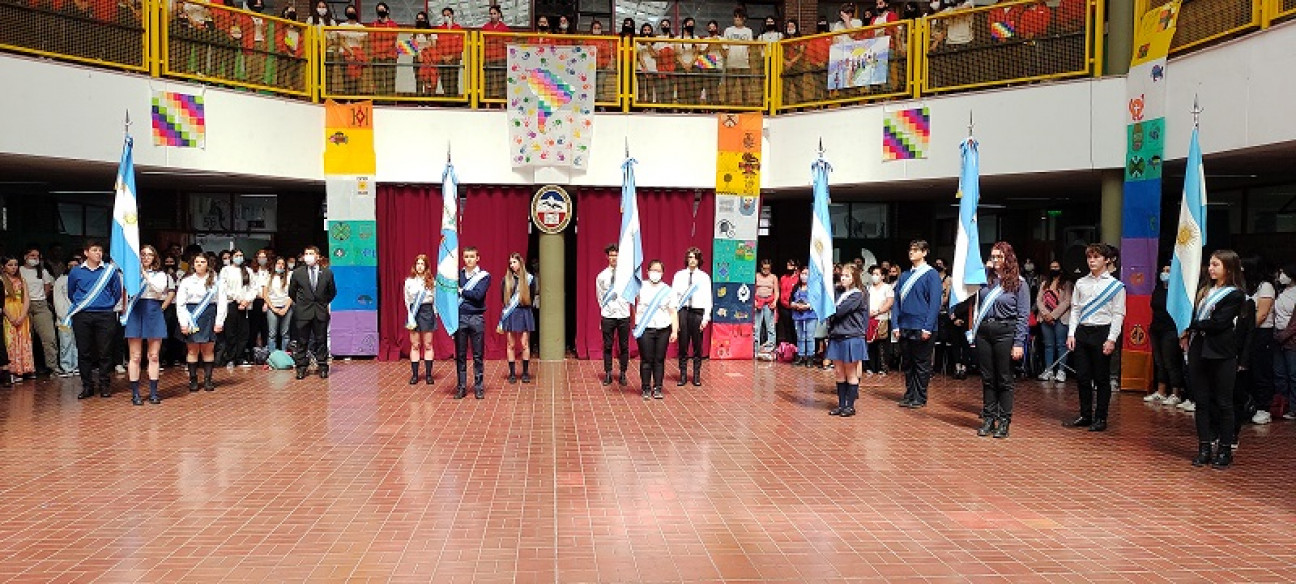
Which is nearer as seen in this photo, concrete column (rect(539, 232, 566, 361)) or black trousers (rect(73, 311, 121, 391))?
black trousers (rect(73, 311, 121, 391))

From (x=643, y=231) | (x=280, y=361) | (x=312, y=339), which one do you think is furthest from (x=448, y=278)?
(x=643, y=231)

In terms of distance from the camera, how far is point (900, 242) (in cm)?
1808

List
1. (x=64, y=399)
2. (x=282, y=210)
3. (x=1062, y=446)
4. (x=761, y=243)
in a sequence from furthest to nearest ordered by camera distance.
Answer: (x=761, y=243) → (x=282, y=210) → (x=64, y=399) → (x=1062, y=446)

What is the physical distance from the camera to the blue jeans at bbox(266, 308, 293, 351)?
554 inches

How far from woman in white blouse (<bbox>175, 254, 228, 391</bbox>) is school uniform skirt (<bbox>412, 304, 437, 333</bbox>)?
7.56 ft

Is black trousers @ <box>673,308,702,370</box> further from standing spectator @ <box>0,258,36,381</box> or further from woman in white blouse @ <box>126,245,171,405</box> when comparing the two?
standing spectator @ <box>0,258,36,381</box>

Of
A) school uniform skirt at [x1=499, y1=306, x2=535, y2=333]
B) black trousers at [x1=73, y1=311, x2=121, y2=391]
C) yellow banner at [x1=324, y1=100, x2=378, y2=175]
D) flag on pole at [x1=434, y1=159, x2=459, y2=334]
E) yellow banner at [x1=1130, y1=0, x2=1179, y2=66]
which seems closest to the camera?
black trousers at [x1=73, y1=311, x2=121, y2=391]

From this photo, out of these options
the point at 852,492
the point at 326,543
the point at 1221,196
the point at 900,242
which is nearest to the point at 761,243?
the point at 900,242

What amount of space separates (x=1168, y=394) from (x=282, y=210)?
14.3 metres

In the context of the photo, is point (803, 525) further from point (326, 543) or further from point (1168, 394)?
point (1168, 394)

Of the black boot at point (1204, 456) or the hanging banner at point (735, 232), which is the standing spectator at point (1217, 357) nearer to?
the black boot at point (1204, 456)

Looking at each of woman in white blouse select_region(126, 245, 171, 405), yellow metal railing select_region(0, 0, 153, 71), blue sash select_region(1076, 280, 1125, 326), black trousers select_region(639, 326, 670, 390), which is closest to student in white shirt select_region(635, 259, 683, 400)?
black trousers select_region(639, 326, 670, 390)

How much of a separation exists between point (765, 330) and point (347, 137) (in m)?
7.39

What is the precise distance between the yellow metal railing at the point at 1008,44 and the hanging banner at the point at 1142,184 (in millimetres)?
821
